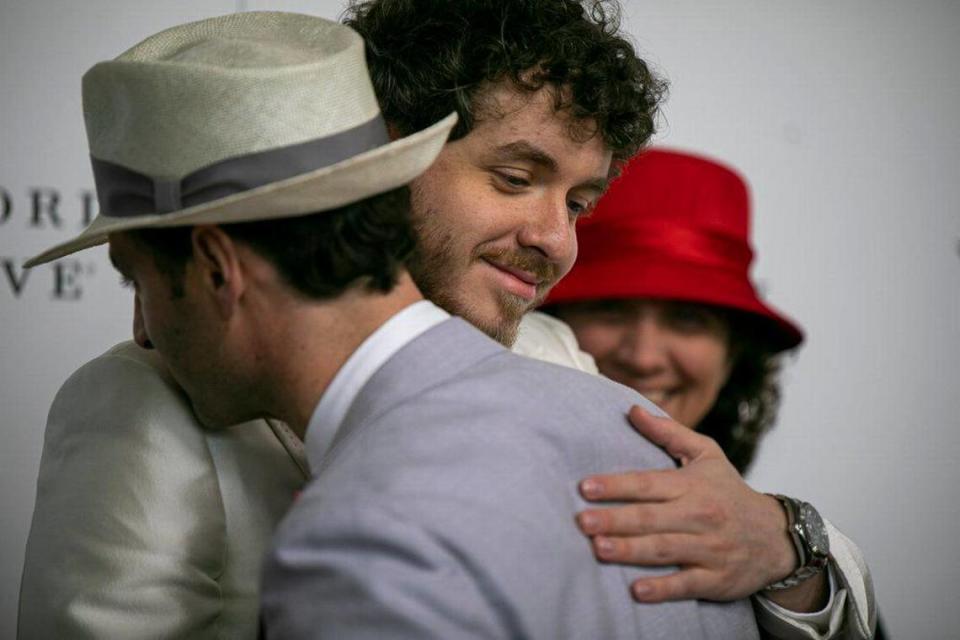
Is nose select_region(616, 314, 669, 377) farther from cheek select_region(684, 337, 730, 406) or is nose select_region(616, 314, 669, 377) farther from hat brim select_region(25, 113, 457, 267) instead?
hat brim select_region(25, 113, 457, 267)

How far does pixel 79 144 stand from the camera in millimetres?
1711

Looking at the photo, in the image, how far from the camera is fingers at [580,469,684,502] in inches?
30.5

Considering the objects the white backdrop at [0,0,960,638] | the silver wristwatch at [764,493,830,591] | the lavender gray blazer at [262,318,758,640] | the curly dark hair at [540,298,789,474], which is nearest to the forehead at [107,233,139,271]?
the lavender gray blazer at [262,318,758,640]

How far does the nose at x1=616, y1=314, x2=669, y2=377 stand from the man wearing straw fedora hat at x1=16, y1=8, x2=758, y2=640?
90cm

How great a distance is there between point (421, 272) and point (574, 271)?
66cm

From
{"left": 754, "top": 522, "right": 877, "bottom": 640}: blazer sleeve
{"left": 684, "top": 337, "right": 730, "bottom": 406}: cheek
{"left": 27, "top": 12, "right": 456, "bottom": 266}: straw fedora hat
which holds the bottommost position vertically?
{"left": 684, "top": 337, "right": 730, "bottom": 406}: cheek

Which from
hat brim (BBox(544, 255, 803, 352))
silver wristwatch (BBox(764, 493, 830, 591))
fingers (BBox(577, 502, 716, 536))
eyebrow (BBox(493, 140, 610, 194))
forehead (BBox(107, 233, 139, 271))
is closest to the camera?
fingers (BBox(577, 502, 716, 536))

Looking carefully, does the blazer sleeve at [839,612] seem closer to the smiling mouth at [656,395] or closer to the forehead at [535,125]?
the forehead at [535,125]

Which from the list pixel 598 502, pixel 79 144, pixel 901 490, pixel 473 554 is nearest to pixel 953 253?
pixel 901 490

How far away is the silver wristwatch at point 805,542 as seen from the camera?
981 millimetres

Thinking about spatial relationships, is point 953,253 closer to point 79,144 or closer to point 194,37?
point 79,144

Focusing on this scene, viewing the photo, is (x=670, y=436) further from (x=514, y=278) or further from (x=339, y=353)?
(x=514, y=278)

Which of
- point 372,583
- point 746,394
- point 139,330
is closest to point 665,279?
point 746,394

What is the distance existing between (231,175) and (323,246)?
0.25 ft
